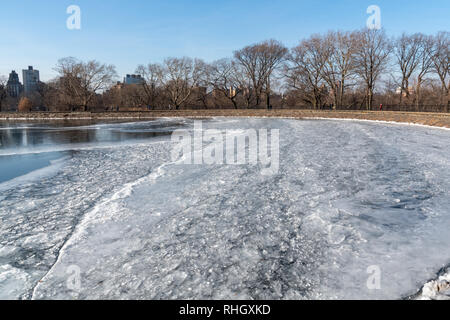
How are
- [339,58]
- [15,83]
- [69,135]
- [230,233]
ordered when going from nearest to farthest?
[230,233] < [69,135] < [339,58] < [15,83]

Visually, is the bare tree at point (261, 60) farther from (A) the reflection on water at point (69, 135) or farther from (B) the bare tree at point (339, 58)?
(A) the reflection on water at point (69, 135)

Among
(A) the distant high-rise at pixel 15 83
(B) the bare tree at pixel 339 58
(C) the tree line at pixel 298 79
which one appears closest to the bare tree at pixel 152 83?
(C) the tree line at pixel 298 79

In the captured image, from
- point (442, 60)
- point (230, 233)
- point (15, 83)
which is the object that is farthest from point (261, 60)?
point (15, 83)

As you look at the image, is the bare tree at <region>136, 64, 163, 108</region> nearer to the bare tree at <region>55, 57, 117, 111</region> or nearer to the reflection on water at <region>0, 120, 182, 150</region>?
the bare tree at <region>55, 57, 117, 111</region>

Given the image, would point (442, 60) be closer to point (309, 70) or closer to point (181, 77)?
point (309, 70)

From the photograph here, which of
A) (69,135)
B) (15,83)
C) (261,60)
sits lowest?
(69,135)

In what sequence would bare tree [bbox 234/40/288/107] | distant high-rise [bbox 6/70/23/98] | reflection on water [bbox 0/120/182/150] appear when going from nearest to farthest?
reflection on water [bbox 0/120/182/150]
bare tree [bbox 234/40/288/107]
distant high-rise [bbox 6/70/23/98]

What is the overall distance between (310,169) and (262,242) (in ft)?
12.4

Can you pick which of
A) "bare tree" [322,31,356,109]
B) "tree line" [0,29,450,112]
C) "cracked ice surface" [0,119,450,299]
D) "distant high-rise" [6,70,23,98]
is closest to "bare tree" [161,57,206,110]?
"tree line" [0,29,450,112]

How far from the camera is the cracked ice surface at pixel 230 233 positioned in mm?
2357

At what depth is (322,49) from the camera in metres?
37.2

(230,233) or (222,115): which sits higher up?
(222,115)

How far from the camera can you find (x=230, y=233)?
Result: 3.31 metres

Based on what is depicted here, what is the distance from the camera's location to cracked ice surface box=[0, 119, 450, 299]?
236cm
